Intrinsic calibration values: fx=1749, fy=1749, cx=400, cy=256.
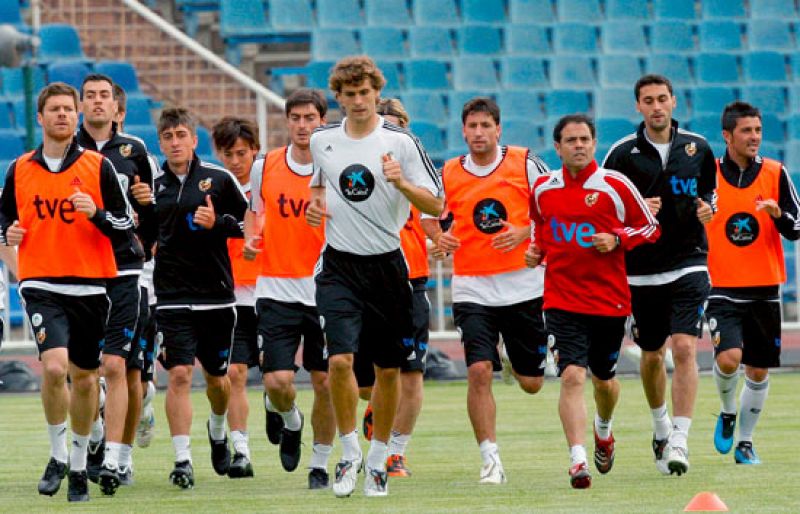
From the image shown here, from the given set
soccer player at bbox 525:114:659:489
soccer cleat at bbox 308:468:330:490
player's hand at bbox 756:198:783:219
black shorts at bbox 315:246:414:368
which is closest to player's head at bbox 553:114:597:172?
soccer player at bbox 525:114:659:489

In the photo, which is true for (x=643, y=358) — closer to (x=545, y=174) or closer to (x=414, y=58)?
(x=545, y=174)

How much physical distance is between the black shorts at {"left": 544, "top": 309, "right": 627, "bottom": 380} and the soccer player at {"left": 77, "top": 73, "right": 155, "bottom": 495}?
7.57 ft

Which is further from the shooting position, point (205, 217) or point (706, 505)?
point (205, 217)

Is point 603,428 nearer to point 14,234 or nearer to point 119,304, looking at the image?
point 119,304

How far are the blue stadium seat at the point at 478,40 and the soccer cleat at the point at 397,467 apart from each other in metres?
15.3

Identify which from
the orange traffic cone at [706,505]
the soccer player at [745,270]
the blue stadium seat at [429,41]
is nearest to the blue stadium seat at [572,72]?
the blue stadium seat at [429,41]

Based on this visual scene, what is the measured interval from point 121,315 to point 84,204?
0.99 m

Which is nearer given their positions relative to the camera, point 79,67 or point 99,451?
point 99,451

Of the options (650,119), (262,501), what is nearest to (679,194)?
(650,119)

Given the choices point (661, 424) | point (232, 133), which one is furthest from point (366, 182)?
point (661, 424)

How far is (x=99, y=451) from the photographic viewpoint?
10.3m

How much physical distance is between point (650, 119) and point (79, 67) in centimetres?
1340

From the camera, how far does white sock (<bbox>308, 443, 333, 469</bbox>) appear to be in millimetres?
9727

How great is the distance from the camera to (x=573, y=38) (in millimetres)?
25438
